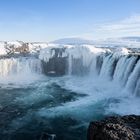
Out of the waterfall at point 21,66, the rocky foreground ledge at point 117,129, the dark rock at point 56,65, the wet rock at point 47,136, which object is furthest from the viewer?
the waterfall at point 21,66

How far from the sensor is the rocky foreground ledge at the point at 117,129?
31.5 ft

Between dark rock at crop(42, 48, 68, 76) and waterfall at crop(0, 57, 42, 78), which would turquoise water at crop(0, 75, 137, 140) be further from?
waterfall at crop(0, 57, 42, 78)

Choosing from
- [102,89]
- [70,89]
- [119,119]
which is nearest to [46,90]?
[70,89]

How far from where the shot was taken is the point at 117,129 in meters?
9.89

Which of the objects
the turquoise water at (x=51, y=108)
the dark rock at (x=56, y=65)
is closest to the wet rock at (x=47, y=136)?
the turquoise water at (x=51, y=108)

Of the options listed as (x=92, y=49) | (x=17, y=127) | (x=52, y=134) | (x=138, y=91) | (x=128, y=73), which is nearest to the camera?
(x=52, y=134)

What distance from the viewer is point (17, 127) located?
18.3 m

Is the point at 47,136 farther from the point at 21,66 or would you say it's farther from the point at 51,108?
the point at 21,66

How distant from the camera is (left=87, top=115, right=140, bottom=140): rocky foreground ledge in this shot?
31.5 ft

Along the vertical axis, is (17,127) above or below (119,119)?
below

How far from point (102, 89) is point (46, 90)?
560 cm

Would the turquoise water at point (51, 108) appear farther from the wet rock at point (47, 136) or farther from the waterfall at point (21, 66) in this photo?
the waterfall at point (21, 66)

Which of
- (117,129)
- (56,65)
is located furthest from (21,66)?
(117,129)

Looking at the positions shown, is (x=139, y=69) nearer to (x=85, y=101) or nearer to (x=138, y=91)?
(x=138, y=91)
